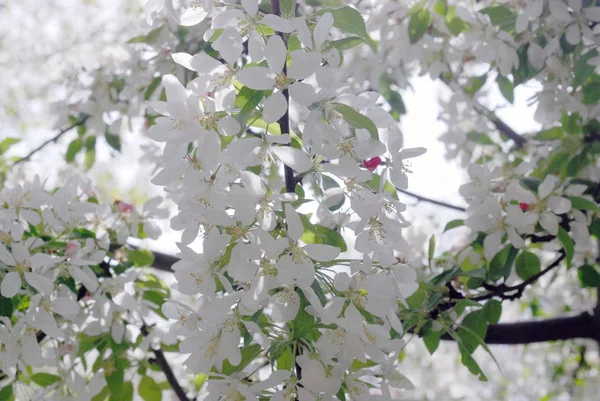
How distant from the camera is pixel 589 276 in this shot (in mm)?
1813

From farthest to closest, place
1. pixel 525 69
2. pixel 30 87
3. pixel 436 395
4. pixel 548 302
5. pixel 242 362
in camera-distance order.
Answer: pixel 30 87 < pixel 436 395 < pixel 548 302 < pixel 525 69 < pixel 242 362

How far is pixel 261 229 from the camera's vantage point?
95 cm

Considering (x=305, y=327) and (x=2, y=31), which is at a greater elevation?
(x=305, y=327)

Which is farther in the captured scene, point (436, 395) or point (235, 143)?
point (436, 395)

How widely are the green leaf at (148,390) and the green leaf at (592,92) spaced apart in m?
1.60

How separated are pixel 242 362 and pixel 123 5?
4326 millimetres

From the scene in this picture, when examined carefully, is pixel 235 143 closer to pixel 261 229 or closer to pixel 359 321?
pixel 261 229

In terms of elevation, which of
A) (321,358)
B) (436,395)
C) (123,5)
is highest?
(321,358)

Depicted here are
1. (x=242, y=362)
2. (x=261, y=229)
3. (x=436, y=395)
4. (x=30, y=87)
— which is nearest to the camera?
(x=261, y=229)

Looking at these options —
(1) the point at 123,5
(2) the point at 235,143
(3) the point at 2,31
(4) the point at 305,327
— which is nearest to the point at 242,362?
(4) the point at 305,327

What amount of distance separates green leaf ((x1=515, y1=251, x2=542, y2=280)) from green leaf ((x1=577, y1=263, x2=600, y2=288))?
0.77 feet

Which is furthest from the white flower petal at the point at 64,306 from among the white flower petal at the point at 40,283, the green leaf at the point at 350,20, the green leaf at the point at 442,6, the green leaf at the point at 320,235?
the green leaf at the point at 442,6

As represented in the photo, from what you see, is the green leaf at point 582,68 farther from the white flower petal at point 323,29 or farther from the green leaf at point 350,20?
the white flower petal at point 323,29

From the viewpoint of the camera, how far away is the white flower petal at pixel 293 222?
0.95 metres
